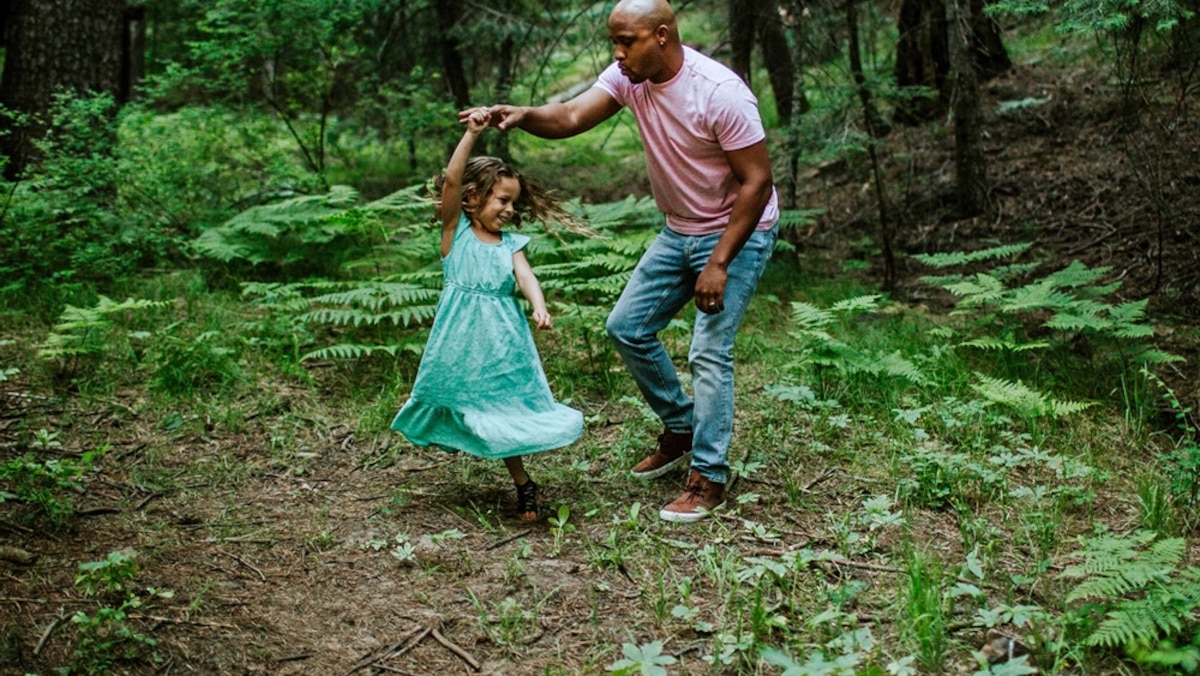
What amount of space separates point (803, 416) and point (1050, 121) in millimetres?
6727

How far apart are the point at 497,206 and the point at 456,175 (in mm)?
260

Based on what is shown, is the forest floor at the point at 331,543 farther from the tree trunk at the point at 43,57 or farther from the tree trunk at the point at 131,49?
the tree trunk at the point at 131,49

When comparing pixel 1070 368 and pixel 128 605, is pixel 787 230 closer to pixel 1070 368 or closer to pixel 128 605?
pixel 1070 368

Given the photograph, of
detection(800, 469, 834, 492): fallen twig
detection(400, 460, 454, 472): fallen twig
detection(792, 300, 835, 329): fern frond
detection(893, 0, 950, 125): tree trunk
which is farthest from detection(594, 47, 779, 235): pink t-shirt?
detection(893, 0, 950, 125): tree trunk

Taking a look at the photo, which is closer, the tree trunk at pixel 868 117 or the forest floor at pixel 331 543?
the forest floor at pixel 331 543

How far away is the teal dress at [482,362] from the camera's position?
4.00 meters

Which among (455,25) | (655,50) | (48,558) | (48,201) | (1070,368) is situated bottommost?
(48,558)

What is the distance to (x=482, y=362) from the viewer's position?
13.1ft

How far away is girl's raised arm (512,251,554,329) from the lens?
3.90 meters

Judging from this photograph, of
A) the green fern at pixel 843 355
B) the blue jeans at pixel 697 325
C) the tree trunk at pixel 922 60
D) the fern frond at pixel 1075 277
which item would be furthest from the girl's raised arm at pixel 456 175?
the tree trunk at pixel 922 60

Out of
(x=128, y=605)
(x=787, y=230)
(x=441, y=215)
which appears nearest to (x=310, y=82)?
(x=787, y=230)

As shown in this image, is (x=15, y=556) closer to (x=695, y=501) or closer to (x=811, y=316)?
(x=695, y=501)

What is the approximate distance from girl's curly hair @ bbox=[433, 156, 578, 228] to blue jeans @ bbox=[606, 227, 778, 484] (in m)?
0.52

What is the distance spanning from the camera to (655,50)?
373cm
